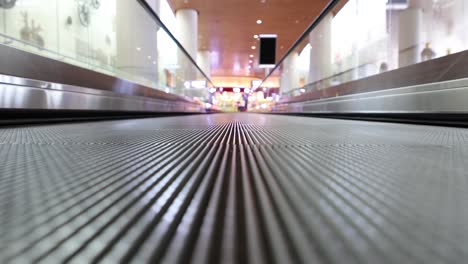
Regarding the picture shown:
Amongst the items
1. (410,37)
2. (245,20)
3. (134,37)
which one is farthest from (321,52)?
(245,20)

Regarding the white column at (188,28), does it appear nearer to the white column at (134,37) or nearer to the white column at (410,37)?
the white column at (134,37)

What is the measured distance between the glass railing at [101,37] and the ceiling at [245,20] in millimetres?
5851

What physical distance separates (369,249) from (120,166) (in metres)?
0.64

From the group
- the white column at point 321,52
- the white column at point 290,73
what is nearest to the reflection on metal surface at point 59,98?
the white column at point 290,73

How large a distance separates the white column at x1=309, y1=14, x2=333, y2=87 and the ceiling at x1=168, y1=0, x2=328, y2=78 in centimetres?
407

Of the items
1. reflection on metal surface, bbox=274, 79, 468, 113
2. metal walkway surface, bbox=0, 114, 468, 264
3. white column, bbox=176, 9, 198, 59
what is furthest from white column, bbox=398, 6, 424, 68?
white column, bbox=176, 9, 198, 59

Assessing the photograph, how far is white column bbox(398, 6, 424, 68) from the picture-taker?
4.41m

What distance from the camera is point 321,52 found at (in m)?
10.4

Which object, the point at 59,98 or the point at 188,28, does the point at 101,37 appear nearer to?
the point at 59,98

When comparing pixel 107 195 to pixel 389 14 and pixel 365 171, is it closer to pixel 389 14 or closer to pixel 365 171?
pixel 365 171

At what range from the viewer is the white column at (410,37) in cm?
441

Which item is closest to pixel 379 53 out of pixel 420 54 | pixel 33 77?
pixel 420 54

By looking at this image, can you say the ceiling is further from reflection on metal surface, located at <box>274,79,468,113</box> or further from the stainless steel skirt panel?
reflection on metal surface, located at <box>274,79,468,113</box>

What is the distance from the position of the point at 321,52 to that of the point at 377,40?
434 centimetres
